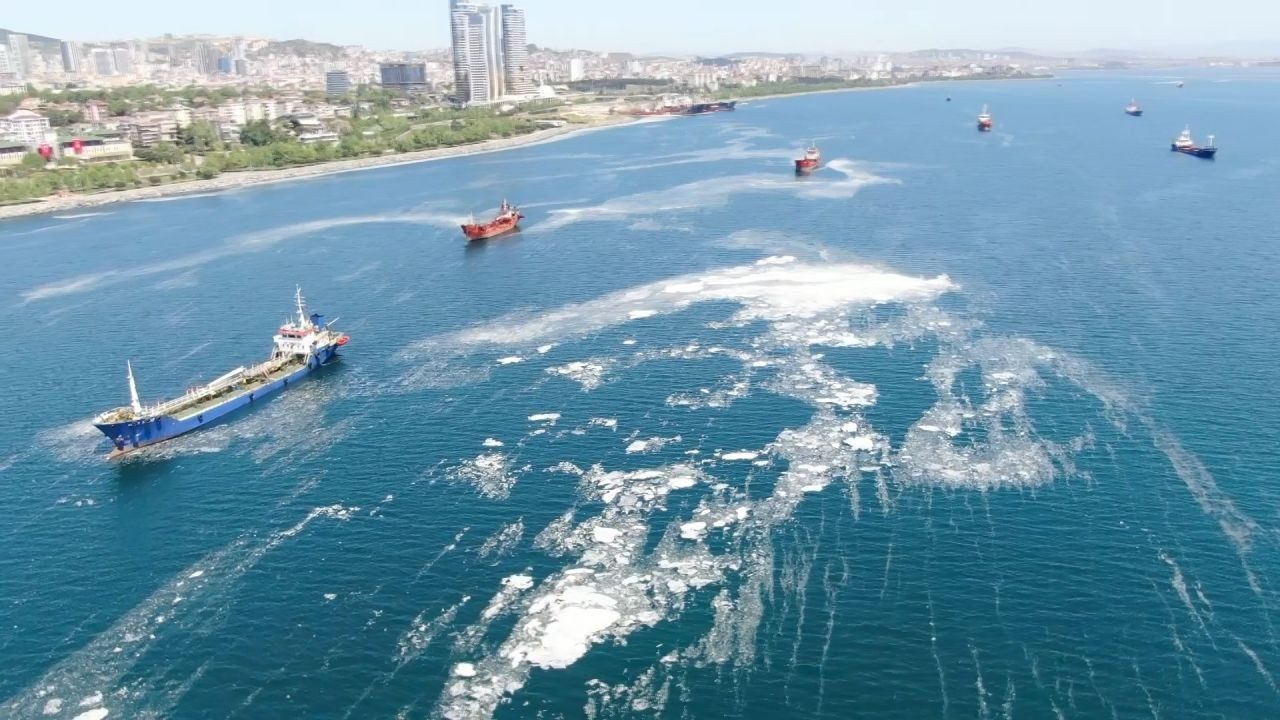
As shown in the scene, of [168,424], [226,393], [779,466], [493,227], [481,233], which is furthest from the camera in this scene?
[493,227]

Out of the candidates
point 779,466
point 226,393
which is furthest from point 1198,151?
point 226,393

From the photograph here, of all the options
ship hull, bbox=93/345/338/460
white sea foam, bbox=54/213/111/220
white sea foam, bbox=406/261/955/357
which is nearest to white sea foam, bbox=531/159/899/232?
white sea foam, bbox=406/261/955/357

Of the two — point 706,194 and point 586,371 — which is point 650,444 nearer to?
point 586,371

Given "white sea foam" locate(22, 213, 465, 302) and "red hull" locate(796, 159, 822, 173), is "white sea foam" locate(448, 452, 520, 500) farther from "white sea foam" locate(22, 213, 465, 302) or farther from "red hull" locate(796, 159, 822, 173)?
"red hull" locate(796, 159, 822, 173)

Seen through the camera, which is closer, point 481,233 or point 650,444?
point 650,444

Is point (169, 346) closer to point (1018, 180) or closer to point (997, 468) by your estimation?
point (997, 468)

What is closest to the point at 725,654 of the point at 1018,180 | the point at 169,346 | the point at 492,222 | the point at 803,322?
the point at 803,322
